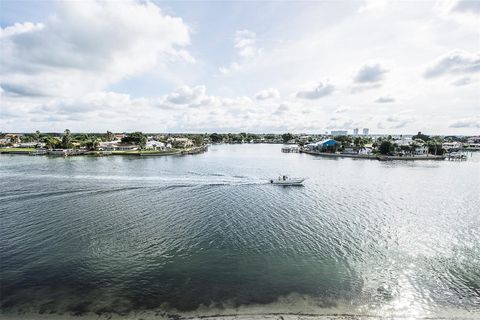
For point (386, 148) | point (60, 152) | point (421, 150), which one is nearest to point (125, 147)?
point (60, 152)

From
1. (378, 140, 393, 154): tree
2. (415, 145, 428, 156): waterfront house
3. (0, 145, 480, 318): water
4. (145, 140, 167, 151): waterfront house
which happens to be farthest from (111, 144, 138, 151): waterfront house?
(415, 145, 428, 156): waterfront house

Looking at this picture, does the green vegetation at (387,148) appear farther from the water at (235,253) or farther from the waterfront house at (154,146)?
the waterfront house at (154,146)

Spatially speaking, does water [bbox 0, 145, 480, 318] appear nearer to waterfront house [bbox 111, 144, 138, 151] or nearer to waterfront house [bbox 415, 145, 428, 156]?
waterfront house [bbox 111, 144, 138, 151]

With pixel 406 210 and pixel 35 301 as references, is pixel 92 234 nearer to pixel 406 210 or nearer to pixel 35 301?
pixel 35 301

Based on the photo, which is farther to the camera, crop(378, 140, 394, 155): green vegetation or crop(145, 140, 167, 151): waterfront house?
crop(145, 140, 167, 151): waterfront house

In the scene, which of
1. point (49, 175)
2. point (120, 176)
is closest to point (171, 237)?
point (120, 176)

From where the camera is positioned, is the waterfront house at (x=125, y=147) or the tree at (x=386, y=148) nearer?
the tree at (x=386, y=148)

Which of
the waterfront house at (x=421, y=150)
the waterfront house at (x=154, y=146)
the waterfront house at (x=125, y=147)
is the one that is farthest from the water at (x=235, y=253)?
the waterfront house at (x=154, y=146)

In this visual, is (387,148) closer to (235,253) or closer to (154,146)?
(154,146)
